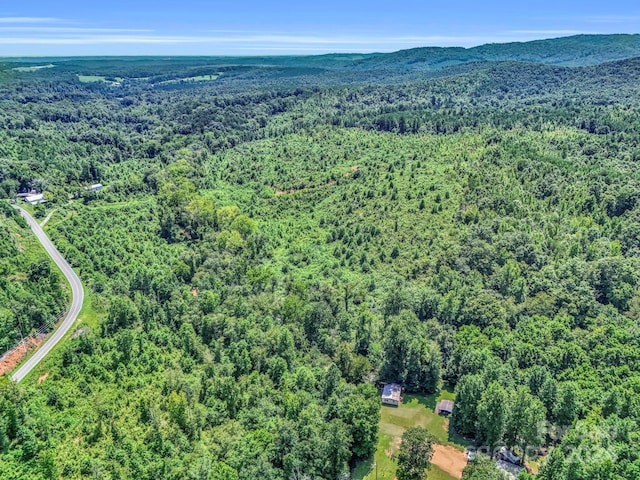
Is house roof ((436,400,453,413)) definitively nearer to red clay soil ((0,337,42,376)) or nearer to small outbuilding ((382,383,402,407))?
small outbuilding ((382,383,402,407))

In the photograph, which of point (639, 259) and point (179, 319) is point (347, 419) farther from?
point (639, 259)

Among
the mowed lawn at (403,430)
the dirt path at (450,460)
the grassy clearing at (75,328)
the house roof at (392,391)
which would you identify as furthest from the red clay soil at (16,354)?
the dirt path at (450,460)

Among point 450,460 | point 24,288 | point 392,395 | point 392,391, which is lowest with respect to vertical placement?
point 450,460

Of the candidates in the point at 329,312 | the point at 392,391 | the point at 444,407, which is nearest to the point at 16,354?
the point at 329,312

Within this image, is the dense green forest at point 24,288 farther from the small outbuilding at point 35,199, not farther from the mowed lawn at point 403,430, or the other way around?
the mowed lawn at point 403,430

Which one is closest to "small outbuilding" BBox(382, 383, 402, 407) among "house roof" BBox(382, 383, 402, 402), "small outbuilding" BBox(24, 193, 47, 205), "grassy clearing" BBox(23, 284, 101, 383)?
"house roof" BBox(382, 383, 402, 402)

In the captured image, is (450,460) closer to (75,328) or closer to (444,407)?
(444,407)

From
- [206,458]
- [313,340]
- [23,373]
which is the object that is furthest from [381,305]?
[23,373]
